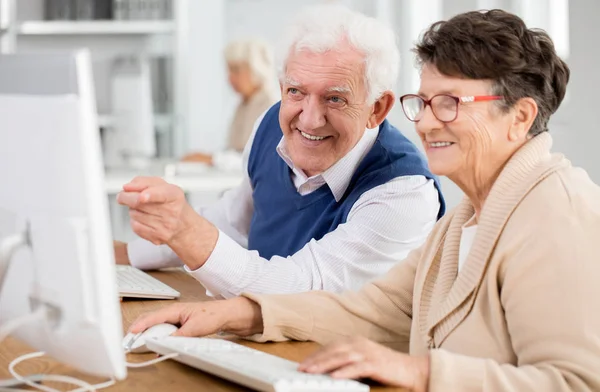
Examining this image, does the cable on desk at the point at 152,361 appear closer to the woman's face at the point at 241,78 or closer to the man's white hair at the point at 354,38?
the man's white hair at the point at 354,38

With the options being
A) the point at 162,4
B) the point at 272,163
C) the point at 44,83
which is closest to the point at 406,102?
the point at 44,83

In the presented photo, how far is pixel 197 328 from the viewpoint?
154 cm

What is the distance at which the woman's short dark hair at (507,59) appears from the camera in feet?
4.43

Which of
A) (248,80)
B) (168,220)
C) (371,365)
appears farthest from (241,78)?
(371,365)

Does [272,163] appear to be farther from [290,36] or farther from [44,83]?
[44,83]

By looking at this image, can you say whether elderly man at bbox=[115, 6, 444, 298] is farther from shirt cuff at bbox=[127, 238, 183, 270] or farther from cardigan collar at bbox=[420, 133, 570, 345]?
cardigan collar at bbox=[420, 133, 570, 345]

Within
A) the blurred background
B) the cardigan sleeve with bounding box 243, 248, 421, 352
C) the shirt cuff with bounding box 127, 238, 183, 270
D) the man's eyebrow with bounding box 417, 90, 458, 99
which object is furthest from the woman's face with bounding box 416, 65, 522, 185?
the blurred background


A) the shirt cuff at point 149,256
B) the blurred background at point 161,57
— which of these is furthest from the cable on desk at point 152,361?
the blurred background at point 161,57

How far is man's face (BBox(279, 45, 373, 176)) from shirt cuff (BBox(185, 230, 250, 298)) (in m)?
0.36

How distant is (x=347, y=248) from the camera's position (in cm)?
189

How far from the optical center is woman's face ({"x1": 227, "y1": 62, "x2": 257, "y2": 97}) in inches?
247

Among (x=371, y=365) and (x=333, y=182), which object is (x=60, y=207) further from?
(x=333, y=182)

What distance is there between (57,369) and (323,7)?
3.35 feet

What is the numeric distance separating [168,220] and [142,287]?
45 cm
